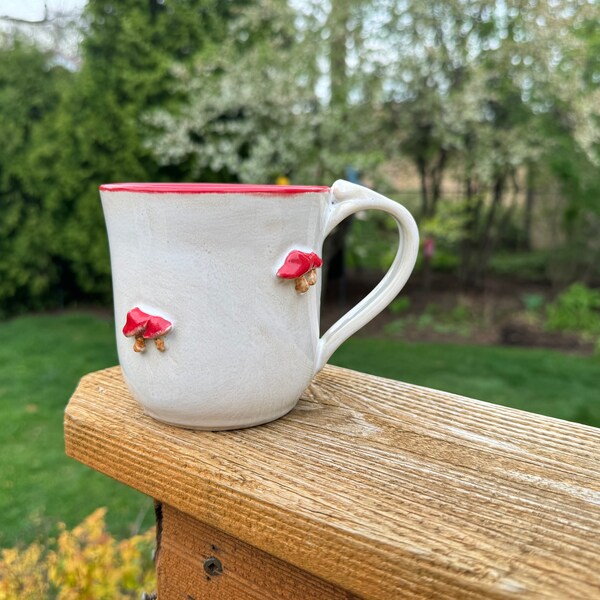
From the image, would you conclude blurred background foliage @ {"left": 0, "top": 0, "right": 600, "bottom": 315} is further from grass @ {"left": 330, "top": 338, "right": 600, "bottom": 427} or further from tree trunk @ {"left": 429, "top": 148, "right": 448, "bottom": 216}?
grass @ {"left": 330, "top": 338, "right": 600, "bottom": 427}

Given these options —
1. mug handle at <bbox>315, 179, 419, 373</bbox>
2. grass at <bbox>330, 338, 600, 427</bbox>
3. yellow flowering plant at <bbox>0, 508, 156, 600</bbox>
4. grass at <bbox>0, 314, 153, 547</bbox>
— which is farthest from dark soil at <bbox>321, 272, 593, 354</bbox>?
mug handle at <bbox>315, 179, 419, 373</bbox>

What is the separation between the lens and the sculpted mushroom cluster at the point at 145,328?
650 millimetres

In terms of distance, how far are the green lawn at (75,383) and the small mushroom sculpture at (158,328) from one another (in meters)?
1.35

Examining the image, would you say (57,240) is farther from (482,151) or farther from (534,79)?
(534,79)

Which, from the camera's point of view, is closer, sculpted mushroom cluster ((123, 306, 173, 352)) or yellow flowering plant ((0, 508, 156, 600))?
sculpted mushroom cluster ((123, 306, 173, 352))

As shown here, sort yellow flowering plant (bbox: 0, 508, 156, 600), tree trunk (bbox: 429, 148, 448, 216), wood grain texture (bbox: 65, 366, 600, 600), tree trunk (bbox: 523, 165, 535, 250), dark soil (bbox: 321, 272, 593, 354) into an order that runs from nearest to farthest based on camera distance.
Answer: wood grain texture (bbox: 65, 366, 600, 600)
yellow flowering plant (bbox: 0, 508, 156, 600)
dark soil (bbox: 321, 272, 593, 354)
tree trunk (bbox: 429, 148, 448, 216)
tree trunk (bbox: 523, 165, 535, 250)

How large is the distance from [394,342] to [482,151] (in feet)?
4.70

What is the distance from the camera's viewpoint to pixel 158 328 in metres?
0.65

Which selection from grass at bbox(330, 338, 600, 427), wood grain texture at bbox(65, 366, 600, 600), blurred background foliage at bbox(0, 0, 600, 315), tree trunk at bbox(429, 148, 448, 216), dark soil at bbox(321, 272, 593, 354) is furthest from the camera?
tree trunk at bbox(429, 148, 448, 216)

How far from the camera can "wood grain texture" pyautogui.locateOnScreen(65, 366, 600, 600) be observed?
48cm

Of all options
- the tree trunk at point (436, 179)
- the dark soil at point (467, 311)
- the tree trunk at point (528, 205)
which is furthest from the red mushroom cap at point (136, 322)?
the tree trunk at point (528, 205)

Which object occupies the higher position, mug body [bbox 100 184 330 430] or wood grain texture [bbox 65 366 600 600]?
mug body [bbox 100 184 330 430]

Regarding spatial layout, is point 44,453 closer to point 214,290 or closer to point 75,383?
point 75,383

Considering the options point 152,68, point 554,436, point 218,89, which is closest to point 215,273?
point 554,436
